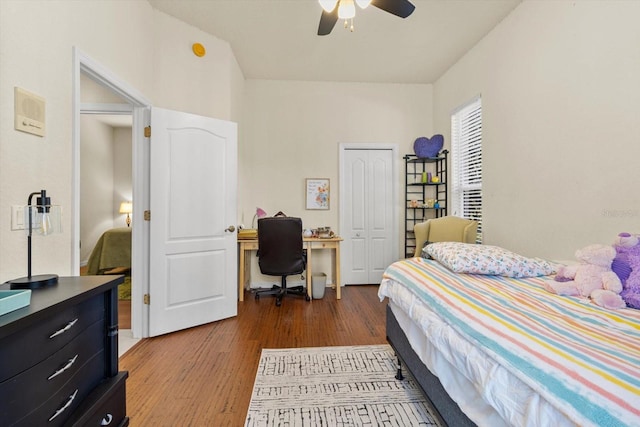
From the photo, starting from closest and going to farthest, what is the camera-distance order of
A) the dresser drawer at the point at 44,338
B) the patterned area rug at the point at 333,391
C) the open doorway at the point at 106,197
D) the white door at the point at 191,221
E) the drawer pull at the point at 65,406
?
the dresser drawer at the point at 44,338
the drawer pull at the point at 65,406
the patterned area rug at the point at 333,391
the white door at the point at 191,221
the open doorway at the point at 106,197

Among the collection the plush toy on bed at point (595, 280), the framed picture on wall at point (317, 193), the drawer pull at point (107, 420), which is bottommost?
the drawer pull at point (107, 420)

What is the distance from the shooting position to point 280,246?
10.8ft

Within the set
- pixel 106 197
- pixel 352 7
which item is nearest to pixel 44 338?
pixel 352 7

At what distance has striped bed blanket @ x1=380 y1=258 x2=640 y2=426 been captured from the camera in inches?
23.8

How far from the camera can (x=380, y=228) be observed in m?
4.25

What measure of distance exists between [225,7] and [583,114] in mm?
3086

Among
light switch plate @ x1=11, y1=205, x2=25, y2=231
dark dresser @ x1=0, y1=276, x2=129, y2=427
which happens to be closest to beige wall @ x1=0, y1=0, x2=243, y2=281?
light switch plate @ x1=11, y1=205, x2=25, y2=231

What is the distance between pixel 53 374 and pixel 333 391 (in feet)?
4.70

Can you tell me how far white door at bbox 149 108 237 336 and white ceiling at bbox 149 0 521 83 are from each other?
3.37ft

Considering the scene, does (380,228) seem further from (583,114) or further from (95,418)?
(95,418)

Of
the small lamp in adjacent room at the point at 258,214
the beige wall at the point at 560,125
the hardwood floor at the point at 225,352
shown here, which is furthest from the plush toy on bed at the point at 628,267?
the small lamp in adjacent room at the point at 258,214

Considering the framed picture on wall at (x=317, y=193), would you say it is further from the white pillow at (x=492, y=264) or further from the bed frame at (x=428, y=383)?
the white pillow at (x=492, y=264)

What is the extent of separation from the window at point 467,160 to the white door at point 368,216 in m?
0.88

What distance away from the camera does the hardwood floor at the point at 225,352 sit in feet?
5.40
